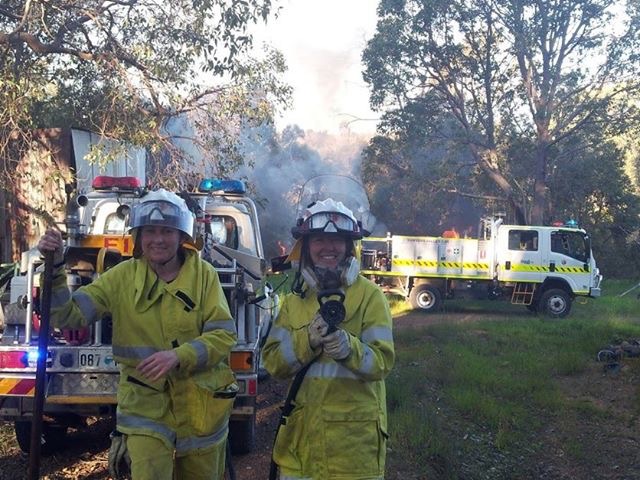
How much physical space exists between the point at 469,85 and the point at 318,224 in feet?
69.8

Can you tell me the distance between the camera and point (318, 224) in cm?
276

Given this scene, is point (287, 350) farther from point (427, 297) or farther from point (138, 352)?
point (427, 297)

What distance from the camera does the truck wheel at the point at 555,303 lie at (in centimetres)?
1593

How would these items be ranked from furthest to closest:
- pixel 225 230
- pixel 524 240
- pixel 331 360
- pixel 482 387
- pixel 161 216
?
pixel 524 240 → pixel 482 387 → pixel 225 230 → pixel 161 216 → pixel 331 360

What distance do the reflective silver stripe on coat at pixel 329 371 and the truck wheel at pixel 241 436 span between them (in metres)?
2.74

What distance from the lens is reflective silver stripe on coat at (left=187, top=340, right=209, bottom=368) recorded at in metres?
2.82

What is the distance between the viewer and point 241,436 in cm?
535

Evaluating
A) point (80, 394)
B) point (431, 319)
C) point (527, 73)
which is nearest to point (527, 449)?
point (80, 394)

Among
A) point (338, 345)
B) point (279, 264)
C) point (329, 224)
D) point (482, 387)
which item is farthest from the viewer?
point (482, 387)

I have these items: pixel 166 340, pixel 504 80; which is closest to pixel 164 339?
pixel 166 340

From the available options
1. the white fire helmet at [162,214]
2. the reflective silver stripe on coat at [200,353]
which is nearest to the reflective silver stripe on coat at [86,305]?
the white fire helmet at [162,214]

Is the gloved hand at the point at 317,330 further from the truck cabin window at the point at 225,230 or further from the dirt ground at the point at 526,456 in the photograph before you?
the truck cabin window at the point at 225,230

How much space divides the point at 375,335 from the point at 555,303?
14.4m

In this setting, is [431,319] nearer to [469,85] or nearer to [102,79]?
[102,79]
